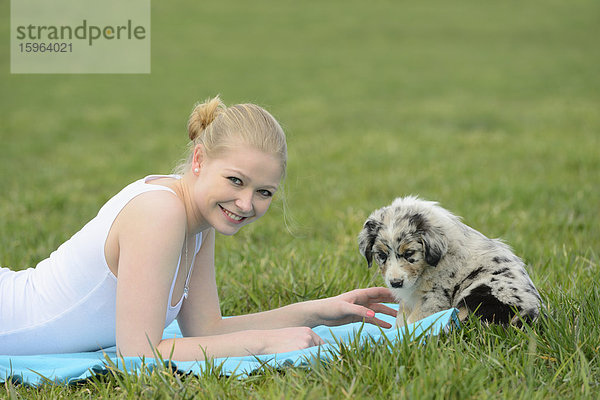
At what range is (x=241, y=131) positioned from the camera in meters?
3.37

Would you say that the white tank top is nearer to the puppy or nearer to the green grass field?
the green grass field

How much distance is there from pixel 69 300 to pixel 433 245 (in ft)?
6.34

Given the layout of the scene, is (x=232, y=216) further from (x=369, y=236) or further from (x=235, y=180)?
(x=369, y=236)

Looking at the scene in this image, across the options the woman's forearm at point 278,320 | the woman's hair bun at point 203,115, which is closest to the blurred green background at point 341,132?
the woman's hair bun at point 203,115

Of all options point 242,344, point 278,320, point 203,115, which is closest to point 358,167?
point 278,320

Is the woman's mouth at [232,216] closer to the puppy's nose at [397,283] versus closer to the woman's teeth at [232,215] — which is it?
the woman's teeth at [232,215]

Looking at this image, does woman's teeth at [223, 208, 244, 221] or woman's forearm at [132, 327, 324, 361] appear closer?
woman's forearm at [132, 327, 324, 361]

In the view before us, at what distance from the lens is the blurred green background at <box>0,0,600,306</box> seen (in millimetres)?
6027

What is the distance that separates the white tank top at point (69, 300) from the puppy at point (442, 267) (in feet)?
3.55

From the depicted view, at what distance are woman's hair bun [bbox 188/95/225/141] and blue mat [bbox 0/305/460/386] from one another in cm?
123

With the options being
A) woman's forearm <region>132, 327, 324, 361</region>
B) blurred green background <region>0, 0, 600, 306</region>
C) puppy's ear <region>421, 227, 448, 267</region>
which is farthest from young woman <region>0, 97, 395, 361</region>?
blurred green background <region>0, 0, 600, 306</region>

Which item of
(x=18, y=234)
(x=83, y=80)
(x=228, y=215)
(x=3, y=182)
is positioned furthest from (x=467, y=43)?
(x=228, y=215)

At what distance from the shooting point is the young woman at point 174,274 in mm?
3215

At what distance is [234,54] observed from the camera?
27281mm
